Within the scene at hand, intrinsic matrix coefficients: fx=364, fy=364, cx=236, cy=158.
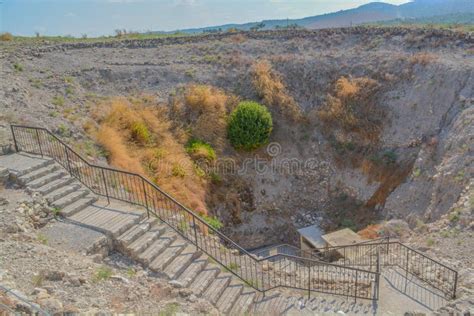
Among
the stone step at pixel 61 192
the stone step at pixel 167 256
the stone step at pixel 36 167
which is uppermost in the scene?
the stone step at pixel 36 167

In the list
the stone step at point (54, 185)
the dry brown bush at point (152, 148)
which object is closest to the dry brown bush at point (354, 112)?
the dry brown bush at point (152, 148)

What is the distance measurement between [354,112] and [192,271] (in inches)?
522

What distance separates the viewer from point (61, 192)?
974 centimetres

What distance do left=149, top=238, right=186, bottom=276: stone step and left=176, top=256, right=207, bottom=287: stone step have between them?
430 millimetres

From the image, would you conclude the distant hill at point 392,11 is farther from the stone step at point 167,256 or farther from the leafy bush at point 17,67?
the stone step at point 167,256

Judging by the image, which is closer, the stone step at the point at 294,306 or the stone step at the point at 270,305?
the stone step at the point at 270,305

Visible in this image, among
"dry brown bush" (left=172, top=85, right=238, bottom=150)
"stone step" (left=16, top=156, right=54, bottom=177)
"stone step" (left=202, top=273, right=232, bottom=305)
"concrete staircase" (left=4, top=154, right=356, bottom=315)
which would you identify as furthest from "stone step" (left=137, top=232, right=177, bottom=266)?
"dry brown bush" (left=172, top=85, right=238, bottom=150)

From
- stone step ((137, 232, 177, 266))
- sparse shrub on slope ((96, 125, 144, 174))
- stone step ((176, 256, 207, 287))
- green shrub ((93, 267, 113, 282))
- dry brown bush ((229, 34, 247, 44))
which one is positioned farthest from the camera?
dry brown bush ((229, 34, 247, 44))

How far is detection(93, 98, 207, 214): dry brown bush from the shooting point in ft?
46.1

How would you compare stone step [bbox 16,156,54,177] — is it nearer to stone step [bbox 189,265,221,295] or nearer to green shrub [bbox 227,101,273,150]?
stone step [bbox 189,265,221,295]

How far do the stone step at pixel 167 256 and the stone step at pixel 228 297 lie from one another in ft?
4.68

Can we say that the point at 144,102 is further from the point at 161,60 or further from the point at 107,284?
the point at 107,284

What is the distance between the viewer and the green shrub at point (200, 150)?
53.7ft

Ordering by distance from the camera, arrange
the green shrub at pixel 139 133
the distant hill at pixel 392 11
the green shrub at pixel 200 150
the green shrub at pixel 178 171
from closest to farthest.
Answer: the green shrub at pixel 178 171, the green shrub at pixel 139 133, the green shrub at pixel 200 150, the distant hill at pixel 392 11
